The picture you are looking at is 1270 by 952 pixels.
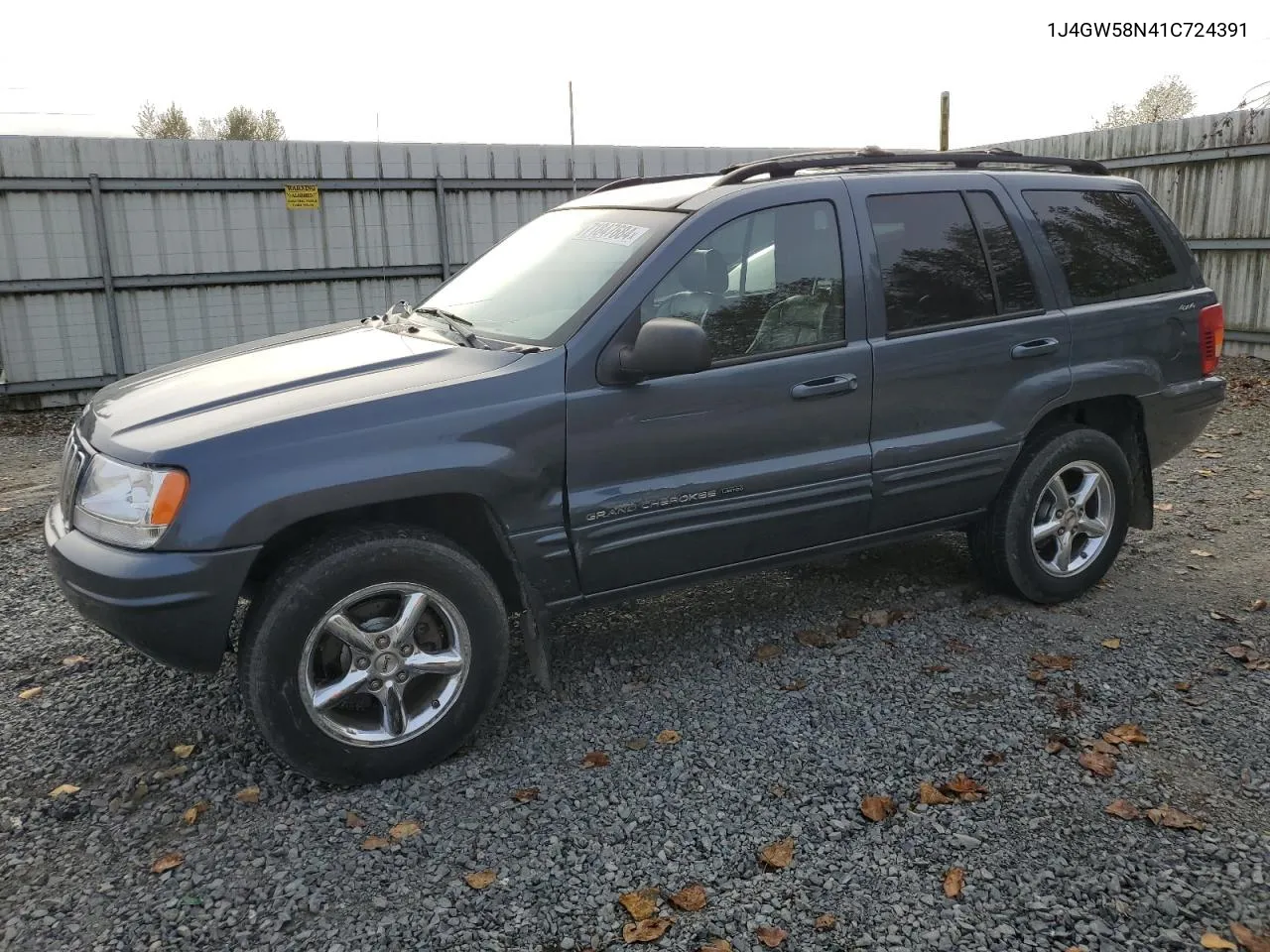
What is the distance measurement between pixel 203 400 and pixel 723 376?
179 centimetres

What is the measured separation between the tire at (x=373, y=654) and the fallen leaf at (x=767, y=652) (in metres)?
1.25

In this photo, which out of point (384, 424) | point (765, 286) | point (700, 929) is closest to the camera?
point (700, 929)

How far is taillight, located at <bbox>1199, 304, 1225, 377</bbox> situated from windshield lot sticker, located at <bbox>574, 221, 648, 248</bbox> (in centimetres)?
285

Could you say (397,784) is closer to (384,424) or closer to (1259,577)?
(384,424)

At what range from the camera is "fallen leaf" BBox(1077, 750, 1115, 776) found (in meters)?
3.31

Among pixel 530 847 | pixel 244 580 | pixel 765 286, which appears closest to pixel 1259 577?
pixel 765 286

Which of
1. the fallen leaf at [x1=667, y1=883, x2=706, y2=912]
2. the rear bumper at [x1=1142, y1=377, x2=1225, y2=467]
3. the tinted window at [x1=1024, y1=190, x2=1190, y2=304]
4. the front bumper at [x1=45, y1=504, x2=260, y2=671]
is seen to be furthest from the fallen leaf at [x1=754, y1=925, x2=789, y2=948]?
the rear bumper at [x1=1142, y1=377, x2=1225, y2=467]

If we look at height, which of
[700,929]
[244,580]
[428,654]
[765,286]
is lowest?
[700,929]

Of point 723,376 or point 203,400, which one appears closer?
point 203,400

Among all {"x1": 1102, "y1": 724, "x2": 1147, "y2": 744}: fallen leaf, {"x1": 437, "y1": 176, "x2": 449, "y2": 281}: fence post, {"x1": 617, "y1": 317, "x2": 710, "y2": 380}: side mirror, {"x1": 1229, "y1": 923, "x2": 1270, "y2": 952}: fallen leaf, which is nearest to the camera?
{"x1": 1229, "y1": 923, "x2": 1270, "y2": 952}: fallen leaf

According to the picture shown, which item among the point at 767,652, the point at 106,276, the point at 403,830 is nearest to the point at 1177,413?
the point at 767,652

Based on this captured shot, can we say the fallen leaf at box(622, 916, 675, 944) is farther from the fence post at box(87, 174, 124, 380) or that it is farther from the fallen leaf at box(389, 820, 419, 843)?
the fence post at box(87, 174, 124, 380)

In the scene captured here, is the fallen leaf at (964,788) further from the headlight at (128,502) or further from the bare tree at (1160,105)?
the bare tree at (1160,105)

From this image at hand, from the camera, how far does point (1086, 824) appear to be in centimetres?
303
